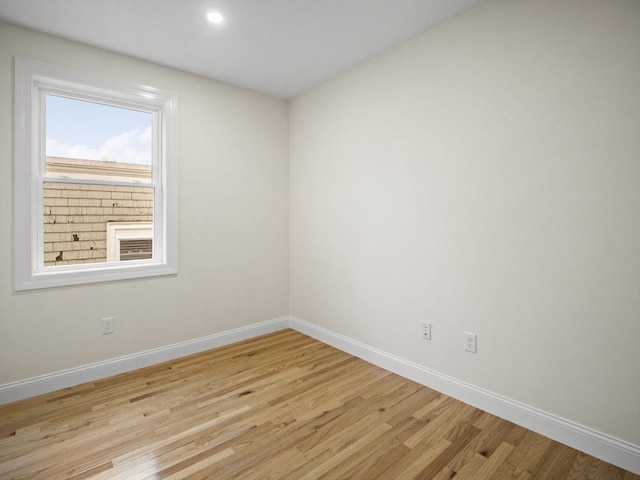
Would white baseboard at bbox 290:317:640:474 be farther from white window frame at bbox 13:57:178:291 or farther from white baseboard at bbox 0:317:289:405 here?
white window frame at bbox 13:57:178:291

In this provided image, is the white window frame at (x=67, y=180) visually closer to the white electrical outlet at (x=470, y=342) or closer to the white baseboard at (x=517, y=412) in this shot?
the white baseboard at (x=517, y=412)

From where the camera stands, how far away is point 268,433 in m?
2.01

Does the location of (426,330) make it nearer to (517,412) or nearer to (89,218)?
(517,412)

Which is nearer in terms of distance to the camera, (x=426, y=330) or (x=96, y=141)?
(x=426, y=330)

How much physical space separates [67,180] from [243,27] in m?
1.76

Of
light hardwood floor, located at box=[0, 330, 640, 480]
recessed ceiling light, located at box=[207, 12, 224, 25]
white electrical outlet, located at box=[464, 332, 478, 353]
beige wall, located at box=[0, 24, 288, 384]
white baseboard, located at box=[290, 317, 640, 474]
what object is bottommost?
light hardwood floor, located at box=[0, 330, 640, 480]

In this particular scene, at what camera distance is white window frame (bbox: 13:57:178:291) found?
2.39 m

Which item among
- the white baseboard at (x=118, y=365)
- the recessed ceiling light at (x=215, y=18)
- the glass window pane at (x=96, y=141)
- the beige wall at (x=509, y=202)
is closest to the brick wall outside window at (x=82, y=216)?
the glass window pane at (x=96, y=141)

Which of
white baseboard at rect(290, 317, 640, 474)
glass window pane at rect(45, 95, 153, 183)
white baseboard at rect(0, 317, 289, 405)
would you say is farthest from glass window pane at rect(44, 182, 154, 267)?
white baseboard at rect(290, 317, 640, 474)

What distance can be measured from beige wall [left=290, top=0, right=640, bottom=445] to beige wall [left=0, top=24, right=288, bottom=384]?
0.99m

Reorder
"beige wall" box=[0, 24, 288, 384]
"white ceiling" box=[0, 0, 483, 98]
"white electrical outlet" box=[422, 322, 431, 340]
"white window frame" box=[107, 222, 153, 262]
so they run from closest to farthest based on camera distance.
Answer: "white ceiling" box=[0, 0, 483, 98]
"beige wall" box=[0, 24, 288, 384]
"white electrical outlet" box=[422, 322, 431, 340]
"white window frame" box=[107, 222, 153, 262]

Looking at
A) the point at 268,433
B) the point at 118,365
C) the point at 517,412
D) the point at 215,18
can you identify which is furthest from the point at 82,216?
the point at 517,412

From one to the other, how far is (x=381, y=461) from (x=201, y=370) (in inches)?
66.7

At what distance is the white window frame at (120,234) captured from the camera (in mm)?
2885
